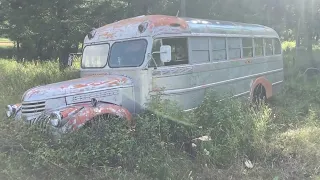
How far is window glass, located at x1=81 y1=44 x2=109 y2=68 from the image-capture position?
698 cm

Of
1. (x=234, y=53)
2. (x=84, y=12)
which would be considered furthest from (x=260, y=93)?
(x=84, y=12)

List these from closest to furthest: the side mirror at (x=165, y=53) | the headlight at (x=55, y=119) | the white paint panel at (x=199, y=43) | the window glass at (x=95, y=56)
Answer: the headlight at (x=55, y=119), the side mirror at (x=165, y=53), the window glass at (x=95, y=56), the white paint panel at (x=199, y=43)

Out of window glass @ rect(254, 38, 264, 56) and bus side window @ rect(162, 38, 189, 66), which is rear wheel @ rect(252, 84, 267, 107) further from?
bus side window @ rect(162, 38, 189, 66)

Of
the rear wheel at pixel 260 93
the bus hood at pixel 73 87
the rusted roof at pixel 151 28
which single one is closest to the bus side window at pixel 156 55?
the rusted roof at pixel 151 28

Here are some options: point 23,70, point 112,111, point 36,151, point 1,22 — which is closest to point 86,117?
point 112,111

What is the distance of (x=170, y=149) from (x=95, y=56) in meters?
2.72

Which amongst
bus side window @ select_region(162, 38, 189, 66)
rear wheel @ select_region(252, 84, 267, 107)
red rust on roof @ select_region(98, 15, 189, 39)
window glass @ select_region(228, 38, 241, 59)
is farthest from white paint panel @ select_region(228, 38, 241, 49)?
bus side window @ select_region(162, 38, 189, 66)

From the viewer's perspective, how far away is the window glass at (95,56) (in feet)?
22.9

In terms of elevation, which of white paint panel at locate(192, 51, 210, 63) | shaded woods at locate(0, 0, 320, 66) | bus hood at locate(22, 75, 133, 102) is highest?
shaded woods at locate(0, 0, 320, 66)

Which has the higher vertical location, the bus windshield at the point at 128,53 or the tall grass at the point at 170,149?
the bus windshield at the point at 128,53

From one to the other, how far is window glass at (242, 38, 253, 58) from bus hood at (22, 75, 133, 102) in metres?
3.95

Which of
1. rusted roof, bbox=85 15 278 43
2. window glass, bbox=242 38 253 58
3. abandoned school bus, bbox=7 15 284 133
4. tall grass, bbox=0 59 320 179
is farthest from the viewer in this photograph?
window glass, bbox=242 38 253 58

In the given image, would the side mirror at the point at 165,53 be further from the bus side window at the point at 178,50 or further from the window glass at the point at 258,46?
the window glass at the point at 258,46

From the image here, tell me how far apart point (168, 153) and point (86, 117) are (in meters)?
1.29
